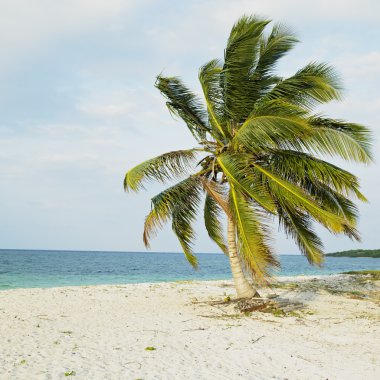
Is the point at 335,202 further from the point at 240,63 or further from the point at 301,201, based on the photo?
the point at 240,63

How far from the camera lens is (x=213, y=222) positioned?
14.8m

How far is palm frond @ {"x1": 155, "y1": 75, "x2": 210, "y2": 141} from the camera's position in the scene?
13.1m

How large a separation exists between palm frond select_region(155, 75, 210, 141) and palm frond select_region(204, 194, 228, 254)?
2.44 meters

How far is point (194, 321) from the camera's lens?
11.5 m

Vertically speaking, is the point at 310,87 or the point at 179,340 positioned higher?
the point at 310,87

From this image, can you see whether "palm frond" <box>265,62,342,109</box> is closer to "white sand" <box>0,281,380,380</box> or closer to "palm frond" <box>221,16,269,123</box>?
"palm frond" <box>221,16,269,123</box>

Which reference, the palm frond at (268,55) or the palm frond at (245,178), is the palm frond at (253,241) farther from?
the palm frond at (268,55)

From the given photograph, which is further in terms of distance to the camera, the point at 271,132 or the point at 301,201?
the point at 271,132

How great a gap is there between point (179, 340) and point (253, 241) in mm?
2927

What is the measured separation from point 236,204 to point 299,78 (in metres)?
3.94

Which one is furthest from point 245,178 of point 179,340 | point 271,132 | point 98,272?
point 98,272

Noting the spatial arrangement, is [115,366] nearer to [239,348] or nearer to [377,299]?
[239,348]

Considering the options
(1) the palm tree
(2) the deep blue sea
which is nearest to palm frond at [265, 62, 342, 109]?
(1) the palm tree

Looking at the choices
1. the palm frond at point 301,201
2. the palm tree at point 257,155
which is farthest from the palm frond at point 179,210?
the palm frond at point 301,201
